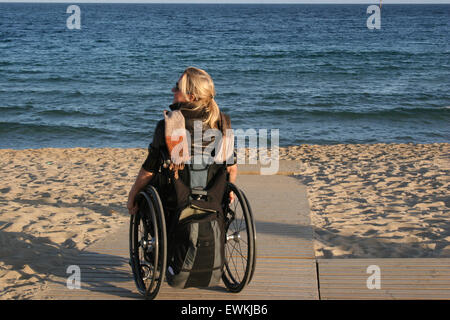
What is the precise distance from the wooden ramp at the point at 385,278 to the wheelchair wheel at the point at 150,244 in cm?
109

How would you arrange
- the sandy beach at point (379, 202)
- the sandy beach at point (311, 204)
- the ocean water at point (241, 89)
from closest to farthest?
the sandy beach at point (311, 204)
the sandy beach at point (379, 202)
the ocean water at point (241, 89)

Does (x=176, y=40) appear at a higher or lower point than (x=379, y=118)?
higher

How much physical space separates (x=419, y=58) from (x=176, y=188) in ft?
95.1

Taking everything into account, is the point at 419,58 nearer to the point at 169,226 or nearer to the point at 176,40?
the point at 176,40

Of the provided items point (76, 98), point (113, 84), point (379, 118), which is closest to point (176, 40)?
point (113, 84)

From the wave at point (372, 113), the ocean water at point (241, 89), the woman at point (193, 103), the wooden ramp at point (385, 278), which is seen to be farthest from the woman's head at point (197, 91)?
the wave at point (372, 113)

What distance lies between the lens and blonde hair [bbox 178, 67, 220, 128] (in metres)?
3.07

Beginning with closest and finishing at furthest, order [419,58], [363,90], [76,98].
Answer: [76,98], [363,90], [419,58]

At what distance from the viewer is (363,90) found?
19891 millimetres

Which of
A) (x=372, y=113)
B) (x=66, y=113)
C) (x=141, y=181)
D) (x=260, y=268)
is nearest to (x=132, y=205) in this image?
(x=141, y=181)

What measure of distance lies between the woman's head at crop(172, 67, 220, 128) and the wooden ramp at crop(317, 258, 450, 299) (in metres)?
1.41

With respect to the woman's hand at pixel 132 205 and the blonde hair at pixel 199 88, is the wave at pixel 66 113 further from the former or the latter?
the blonde hair at pixel 199 88

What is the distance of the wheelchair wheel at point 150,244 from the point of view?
9.75 ft

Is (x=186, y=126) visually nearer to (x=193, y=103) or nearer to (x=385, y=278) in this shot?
(x=193, y=103)
